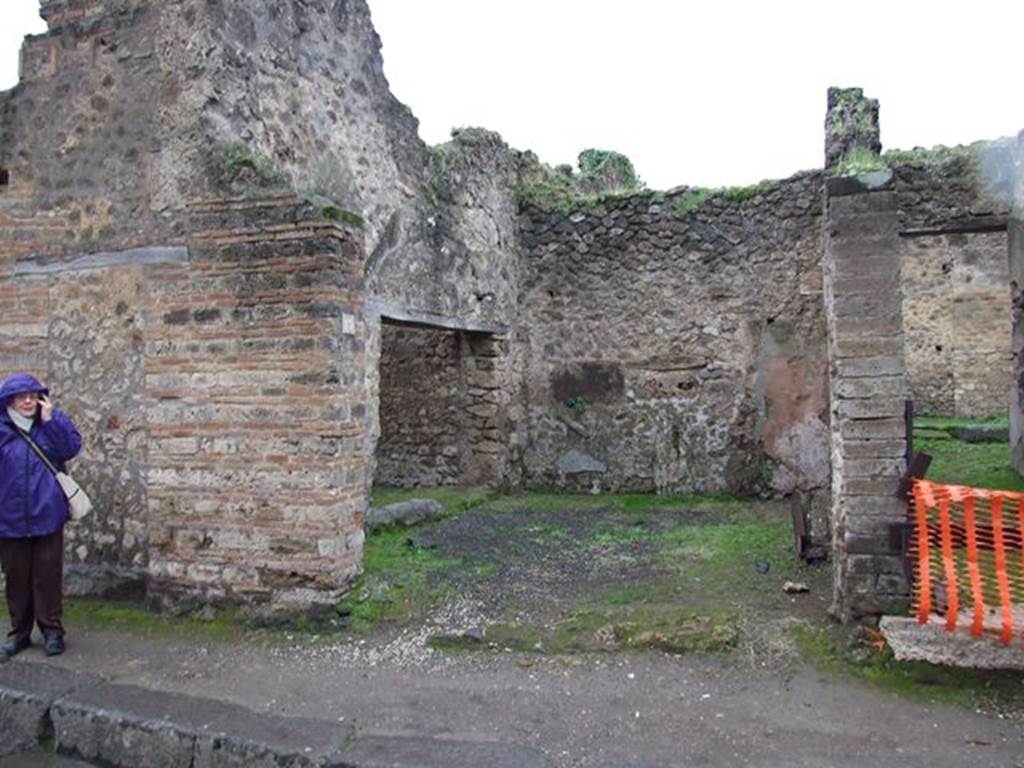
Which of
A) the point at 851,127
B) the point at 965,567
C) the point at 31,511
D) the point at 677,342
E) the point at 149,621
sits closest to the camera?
the point at 965,567

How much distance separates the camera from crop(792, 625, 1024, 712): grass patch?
3.78 m

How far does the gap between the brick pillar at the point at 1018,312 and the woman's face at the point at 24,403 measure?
7933 mm

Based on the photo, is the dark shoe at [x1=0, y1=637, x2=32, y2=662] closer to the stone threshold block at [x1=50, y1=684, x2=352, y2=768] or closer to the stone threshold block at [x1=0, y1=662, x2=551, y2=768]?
the stone threshold block at [x1=0, y1=662, x2=551, y2=768]

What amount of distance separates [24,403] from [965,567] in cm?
524

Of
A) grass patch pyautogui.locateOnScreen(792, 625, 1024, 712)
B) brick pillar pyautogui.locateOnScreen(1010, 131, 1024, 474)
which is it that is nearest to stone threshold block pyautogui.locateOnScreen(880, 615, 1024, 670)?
grass patch pyautogui.locateOnScreen(792, 625, 1024, 712)

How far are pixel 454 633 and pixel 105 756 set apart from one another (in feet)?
5.92

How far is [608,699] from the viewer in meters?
3.96

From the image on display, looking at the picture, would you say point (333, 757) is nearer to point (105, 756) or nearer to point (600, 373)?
point (105, 756)

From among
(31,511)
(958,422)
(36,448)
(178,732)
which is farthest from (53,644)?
(958,422)

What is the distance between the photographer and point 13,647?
15.6 ft

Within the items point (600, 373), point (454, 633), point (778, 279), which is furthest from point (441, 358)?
point (454, 633)

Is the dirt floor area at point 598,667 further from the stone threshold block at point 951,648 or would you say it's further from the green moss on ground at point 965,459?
the green moss on ground at point 965,459

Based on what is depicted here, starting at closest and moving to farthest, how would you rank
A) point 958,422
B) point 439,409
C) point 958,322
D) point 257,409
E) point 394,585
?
point 257,409 < point 394,585 < point 439,409 < point 958,422 < point 958,322

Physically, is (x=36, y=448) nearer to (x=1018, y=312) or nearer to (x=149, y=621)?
(x=149, y=621)
